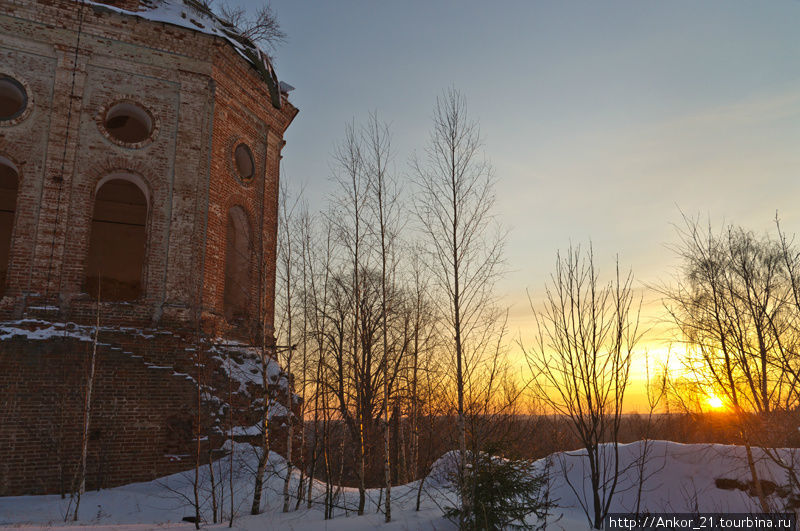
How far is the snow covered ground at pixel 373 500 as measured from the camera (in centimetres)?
816

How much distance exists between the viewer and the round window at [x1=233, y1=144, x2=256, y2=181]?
14.1 meters

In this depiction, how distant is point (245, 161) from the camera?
46.8ft

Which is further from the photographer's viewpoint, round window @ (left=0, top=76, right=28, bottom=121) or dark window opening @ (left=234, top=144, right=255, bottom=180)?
dark window opening @ (left=234, top=144, right=255, bottom=180)

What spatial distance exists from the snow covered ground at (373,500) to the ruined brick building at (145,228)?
681mm

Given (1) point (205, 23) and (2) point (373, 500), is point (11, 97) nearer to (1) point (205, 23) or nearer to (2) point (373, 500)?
(1) point (205, 23)

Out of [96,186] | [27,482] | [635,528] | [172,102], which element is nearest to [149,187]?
[96,186]

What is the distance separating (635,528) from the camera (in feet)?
26.0

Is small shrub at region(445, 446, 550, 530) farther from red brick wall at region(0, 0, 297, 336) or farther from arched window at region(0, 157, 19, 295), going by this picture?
arched window at region(0, 157, 19, 295)

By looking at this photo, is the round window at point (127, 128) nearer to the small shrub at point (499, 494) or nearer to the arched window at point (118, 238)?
the arched window at point (118, 238)

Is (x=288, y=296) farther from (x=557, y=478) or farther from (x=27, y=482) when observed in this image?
(x=557, y=478)

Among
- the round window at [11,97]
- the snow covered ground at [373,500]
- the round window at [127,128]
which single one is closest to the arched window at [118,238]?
the round window at [127,128]

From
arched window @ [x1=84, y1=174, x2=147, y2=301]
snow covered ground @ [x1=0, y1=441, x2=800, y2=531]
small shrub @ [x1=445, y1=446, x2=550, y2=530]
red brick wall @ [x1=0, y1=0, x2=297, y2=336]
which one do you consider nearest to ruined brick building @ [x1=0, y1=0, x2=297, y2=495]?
red brick wall @ [x1=0, y1=0, x2=297, y2=336]

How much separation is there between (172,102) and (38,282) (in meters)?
5.09

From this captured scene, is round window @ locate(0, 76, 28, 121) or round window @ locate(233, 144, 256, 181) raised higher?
round window @ locate(0, 76, 28, 121)
